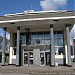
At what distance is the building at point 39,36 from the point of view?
19.0 meters

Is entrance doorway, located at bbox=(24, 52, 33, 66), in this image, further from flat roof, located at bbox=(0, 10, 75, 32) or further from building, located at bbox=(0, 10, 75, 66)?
flat roof, located at bbox=(0, 10, 75, 32)

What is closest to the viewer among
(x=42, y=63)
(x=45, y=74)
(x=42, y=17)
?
(x=45, y=74)

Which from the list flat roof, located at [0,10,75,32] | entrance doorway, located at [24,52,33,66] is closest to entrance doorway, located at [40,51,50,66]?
entrance doorway, located at [24,52,33,66]

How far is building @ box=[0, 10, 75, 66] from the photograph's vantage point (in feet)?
62.2

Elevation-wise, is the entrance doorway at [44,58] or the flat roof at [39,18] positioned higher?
the flat roof at [39,18]

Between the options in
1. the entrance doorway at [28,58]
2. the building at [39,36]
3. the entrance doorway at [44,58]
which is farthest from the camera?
the entrance doorway at [28,58]

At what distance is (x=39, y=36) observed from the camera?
2366 centimetres

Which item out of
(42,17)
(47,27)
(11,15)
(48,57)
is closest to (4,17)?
(11,15)

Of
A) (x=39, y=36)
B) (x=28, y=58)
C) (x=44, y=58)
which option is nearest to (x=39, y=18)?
(x=39, y=36)

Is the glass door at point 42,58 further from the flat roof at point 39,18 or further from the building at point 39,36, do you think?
the flat roof at point 39,18

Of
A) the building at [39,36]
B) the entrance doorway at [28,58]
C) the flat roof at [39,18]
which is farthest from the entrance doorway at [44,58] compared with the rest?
the flat roof at [39,18]

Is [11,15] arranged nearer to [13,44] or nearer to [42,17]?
[42,17]

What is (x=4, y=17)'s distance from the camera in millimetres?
19750

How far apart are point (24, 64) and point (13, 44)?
3.63 m
